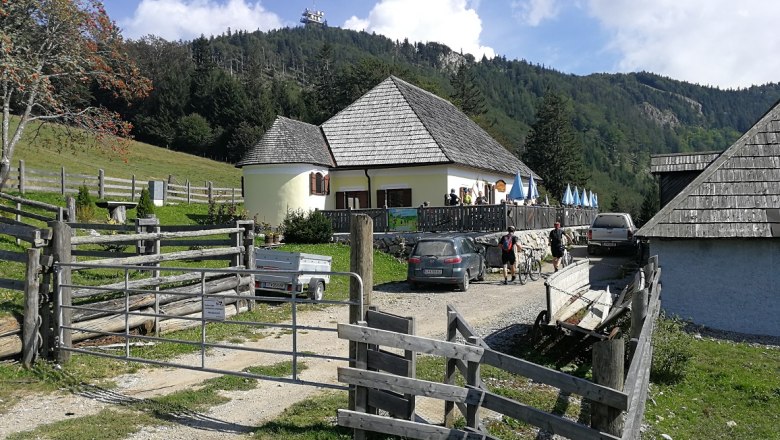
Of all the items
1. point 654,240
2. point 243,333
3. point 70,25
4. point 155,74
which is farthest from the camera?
point 155,74

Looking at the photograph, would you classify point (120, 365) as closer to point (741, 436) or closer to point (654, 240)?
point (741, 436)

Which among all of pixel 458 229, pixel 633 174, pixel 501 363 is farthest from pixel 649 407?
pixel 633 174

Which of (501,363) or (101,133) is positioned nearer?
(501,363)

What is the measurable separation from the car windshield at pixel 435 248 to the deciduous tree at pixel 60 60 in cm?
1022

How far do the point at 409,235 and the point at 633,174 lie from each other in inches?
5310

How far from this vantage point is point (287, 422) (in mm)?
6484

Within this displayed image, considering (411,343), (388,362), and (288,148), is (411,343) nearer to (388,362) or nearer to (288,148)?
(388,362)

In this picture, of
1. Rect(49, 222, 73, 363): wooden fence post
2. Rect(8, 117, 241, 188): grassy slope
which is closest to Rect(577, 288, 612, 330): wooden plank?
Rect(49, 222, 73, 363): wooden fence post

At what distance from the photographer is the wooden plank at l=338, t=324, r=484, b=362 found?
5566 millimetres

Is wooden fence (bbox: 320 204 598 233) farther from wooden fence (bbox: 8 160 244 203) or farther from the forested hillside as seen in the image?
the forested hillside

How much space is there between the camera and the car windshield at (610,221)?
28.0 metres

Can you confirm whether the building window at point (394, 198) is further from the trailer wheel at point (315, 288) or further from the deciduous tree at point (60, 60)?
the trailer wheel at point (315, 288)

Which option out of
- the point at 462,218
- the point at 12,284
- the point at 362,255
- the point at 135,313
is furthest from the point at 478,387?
the point at 462,218

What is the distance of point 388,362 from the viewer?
6047mm
